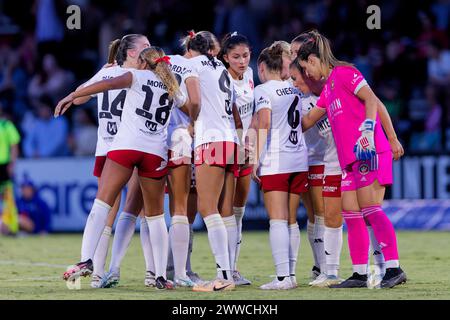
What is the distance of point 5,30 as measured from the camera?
22.6 meters

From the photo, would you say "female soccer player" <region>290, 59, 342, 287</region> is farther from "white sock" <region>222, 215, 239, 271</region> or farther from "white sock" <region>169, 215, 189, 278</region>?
"white sock" <region>169, 215, 189, 278</region>

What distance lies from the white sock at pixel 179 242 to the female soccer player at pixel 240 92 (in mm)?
492

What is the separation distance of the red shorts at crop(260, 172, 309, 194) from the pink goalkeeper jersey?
1.58 ft

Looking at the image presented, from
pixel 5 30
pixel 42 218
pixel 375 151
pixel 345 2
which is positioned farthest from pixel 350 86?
pixel 5 30

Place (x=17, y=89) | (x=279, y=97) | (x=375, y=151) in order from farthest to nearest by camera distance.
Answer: (x=17, y=89) < (x=279, y=97) < (x=375, y=151)

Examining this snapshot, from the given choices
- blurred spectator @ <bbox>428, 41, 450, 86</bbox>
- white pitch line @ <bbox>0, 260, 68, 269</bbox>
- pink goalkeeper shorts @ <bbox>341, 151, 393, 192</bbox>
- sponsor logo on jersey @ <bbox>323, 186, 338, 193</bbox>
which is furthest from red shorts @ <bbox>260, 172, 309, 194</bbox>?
blurred spectator @ <bbox>428, 41, 450, 86</bbox>

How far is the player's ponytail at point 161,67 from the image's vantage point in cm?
865

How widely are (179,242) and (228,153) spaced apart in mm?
914

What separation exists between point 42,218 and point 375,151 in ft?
33.1

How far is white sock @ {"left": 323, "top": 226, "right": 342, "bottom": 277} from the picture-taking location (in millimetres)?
9227

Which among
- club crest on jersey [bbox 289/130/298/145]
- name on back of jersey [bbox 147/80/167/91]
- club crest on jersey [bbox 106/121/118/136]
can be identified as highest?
name on back of jersey [bbox 147/80/167/91]

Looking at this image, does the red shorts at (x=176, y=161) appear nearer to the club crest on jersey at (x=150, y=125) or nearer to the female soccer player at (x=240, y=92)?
the club crest on jersey at (x=150, y=125)

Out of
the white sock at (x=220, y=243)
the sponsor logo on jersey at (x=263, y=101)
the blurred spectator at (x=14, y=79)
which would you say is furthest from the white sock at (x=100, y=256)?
the blurred spectator at (x=14, y=79)
